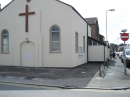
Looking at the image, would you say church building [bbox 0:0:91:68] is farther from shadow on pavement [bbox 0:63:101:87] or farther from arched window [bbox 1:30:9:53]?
shadow on pavement [bbox 0:63:101:87]

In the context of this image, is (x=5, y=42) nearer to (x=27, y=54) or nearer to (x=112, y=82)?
(x=27, y=54)

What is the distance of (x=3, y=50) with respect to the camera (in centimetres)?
1661

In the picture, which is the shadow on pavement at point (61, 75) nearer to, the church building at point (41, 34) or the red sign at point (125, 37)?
the church building at point (41, 34)

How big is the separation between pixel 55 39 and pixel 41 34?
1479 mm

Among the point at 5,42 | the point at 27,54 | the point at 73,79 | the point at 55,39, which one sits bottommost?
the point at 73,79

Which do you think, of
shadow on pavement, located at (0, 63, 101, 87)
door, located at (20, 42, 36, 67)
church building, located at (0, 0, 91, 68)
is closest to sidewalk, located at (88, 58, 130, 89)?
shadow on pavement, located at (0, 63, 101, 87)

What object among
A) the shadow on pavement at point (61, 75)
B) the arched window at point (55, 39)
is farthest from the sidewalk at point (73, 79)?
the arched window at point (55, 39)

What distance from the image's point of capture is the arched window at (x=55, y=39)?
14.7 m

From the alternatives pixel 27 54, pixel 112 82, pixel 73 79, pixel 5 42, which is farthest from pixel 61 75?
pixel 5 42

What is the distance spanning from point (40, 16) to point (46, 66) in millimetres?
5034

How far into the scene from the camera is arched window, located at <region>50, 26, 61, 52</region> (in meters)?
14.7

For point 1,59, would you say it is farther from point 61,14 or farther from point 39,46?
point 61,14

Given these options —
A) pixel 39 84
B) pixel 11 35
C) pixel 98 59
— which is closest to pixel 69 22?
pixel 11 35

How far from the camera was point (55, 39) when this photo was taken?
48.5ft
